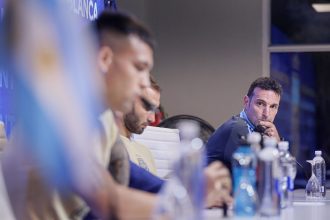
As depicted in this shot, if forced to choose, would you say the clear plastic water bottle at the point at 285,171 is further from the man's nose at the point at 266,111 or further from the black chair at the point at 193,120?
the black chair at the point at 193,120

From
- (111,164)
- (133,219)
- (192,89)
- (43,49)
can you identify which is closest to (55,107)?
(43,49)

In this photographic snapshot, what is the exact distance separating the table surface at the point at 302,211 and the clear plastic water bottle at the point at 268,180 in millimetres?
46

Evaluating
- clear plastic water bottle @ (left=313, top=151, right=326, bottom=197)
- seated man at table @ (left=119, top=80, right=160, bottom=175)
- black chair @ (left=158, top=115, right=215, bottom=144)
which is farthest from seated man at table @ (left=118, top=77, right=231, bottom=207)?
black chair @ (left=158, top=115, right=215, bottom=144)

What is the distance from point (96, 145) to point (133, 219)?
22 centimetres

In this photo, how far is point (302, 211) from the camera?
113 inches

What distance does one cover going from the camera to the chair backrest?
14.0ft

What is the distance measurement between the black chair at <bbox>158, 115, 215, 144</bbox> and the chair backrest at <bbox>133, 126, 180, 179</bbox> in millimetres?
1392

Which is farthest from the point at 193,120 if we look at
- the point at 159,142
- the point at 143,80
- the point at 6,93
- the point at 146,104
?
the point at 143,80

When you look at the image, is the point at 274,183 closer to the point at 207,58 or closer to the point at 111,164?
the point at 111,164

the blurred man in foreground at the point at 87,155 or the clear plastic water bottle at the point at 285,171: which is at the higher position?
the blurred man in foreground at the point at 87,155

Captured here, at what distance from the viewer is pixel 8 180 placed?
177 cm

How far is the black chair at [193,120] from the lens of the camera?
20.8 feet

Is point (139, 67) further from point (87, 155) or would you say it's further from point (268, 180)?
point (268, 180)

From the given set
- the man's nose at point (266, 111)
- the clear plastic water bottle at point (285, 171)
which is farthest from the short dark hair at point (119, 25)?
the man's nose at point (266, 111)
